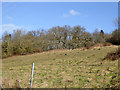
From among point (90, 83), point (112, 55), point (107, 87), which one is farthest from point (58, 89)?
point (112, 55)

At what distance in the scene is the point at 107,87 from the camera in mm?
5961

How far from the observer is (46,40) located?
3250 centimetres

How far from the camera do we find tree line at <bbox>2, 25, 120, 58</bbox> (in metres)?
30.7

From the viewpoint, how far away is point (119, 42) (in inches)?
886

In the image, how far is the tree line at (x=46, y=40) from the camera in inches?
1210

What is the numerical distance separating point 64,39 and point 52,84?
90.2ft

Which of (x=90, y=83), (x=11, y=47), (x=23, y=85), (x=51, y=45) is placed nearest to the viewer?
(x=90, y=83)

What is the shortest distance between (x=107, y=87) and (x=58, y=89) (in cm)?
172

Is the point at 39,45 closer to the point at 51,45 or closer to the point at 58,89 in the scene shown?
the point at 51,45

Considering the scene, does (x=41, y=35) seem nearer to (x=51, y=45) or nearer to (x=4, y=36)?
(x=51, y=45)

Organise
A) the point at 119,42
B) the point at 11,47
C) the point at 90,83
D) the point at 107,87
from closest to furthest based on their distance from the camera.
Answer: the point at 107,87 < the point at 90,83 < the point at 119,42 < the point at 11,47

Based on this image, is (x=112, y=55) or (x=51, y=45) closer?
(x=112, y=55)

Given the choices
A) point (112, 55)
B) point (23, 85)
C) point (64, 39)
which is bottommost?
point (23, 85)

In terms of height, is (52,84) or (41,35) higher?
Result: (41,35)
